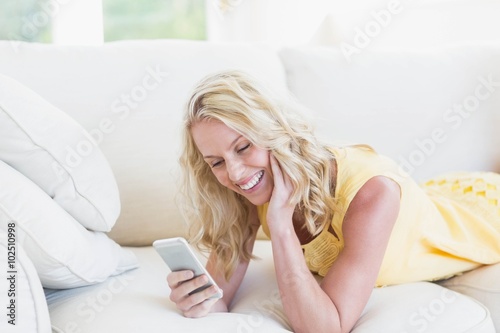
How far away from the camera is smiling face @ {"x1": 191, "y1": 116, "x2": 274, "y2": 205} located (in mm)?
1289

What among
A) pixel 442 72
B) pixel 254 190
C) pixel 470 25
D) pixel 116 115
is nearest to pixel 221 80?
pixel 254 190

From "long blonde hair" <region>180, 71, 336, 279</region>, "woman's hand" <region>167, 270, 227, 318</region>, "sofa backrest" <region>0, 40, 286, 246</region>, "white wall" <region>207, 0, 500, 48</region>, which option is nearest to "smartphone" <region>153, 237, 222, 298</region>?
"woman's hand" <region>167, 270, 227, 318</region>

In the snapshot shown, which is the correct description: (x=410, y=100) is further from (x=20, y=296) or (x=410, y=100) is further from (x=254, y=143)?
(x=20, y=296)

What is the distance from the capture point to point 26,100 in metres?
1.29

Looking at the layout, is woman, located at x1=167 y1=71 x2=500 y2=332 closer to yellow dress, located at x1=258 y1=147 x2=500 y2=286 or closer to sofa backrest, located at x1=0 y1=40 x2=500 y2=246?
yellow dress, located at x1=258 y1=147 x2=500 y2=286

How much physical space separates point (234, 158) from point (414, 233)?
0.45m

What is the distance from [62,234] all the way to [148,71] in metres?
0.70

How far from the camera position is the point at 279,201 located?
4.32 ft

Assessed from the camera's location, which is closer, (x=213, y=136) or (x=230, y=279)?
(x=213, y=136)

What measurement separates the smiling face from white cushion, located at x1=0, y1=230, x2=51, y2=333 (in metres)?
0.42

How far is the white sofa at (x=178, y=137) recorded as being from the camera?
3.95 feet

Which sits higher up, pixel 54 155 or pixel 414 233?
pixel 54 155

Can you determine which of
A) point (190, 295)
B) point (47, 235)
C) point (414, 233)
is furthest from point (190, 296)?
point (414, 233)

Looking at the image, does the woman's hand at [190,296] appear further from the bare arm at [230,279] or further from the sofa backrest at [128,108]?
the sofa backrest at [128,108]
